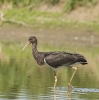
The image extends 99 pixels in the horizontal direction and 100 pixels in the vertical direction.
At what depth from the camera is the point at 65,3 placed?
3300 cm

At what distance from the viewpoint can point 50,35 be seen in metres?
29.8

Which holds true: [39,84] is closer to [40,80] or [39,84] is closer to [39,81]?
[39,81]

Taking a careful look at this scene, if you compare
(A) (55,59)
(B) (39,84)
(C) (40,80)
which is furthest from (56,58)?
(C) (40,80)

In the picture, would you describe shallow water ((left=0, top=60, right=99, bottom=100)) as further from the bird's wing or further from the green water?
the bird's wing

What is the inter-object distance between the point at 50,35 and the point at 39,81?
1522 cm

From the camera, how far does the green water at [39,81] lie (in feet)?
40.9

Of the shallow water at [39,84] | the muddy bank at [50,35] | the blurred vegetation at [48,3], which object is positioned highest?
the blurred vegetation at [48,3]

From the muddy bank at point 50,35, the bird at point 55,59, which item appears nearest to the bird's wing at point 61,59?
the bird at point 55,59

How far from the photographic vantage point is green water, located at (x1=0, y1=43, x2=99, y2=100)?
40.9 feet

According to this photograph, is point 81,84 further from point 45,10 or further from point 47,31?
point 45,10

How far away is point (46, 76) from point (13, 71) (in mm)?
1165

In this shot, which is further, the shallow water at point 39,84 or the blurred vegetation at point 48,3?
the blurred vegetation at point 48,3

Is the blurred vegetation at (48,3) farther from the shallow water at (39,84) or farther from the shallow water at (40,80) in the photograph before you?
the shallow water at (39,84)

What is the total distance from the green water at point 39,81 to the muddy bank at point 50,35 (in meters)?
7.66
